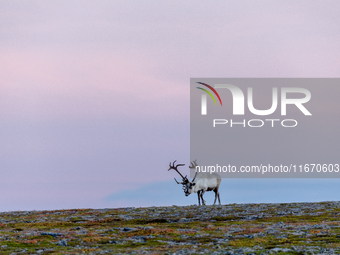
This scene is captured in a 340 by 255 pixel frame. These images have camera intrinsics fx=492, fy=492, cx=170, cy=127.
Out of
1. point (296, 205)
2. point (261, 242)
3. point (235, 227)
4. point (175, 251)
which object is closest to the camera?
point (175, 251)

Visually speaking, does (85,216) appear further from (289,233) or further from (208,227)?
(289,233)

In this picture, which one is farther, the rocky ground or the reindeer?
the reindeer

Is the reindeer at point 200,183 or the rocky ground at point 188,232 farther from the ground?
the reindeer at point 200,183

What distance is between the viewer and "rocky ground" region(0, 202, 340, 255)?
2847 centimetres

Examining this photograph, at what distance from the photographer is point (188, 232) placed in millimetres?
35656

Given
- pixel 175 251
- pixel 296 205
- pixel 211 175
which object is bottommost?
pixel 175 251

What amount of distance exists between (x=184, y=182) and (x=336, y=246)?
32.1 meters

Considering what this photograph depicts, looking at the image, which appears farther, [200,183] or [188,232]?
[200,183]

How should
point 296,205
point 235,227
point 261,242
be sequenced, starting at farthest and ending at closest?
point 296,205 < point 235,227 < point 261,242

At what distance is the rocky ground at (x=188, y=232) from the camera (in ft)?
93.4

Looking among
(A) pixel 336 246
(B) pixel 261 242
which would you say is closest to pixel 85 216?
(B) pixel 261 242

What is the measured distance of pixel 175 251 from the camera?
2727 centimetres

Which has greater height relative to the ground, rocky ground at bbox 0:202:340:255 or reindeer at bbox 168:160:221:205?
reindeer at bbox 168:160:221:205

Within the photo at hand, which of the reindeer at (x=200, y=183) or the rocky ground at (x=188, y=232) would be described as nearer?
the rocky ground at (x=188, y=232)
